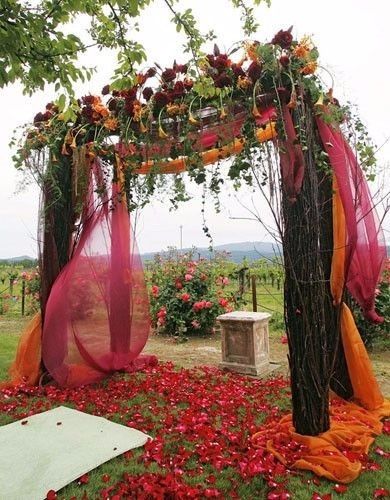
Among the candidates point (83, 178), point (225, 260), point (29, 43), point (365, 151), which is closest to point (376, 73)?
point (365, 151)

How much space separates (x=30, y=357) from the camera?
3.88m

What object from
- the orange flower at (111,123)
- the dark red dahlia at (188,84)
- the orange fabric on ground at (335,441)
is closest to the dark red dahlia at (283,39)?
the dark red dahlia at (188,84)

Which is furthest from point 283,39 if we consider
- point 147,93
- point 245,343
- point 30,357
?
point 30,357

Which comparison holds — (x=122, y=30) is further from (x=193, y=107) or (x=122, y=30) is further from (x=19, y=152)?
(x=19, y=152)

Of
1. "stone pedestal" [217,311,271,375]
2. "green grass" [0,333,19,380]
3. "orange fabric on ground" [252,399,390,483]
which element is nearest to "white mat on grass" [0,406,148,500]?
"orange fabric on ground" [252,399,390,483]

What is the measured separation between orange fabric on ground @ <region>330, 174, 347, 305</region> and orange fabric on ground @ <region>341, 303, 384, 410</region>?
17 centimetres

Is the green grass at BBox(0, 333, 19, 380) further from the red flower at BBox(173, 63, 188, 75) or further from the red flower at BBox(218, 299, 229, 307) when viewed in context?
the red flower at BBox(173, 63, 188, 75)

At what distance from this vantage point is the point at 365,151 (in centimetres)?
274

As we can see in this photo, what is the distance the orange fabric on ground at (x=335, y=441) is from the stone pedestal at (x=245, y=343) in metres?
1.32

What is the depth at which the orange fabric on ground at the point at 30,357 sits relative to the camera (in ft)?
12.7

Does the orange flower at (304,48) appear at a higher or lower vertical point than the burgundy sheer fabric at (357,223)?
higher

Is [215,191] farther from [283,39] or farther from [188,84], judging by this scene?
[283,39]

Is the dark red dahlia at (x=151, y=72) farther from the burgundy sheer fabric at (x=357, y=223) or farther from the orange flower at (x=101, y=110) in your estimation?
the burgundy sheer fabric at (x=357, y=223)

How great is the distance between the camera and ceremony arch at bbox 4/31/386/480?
8.17ft
